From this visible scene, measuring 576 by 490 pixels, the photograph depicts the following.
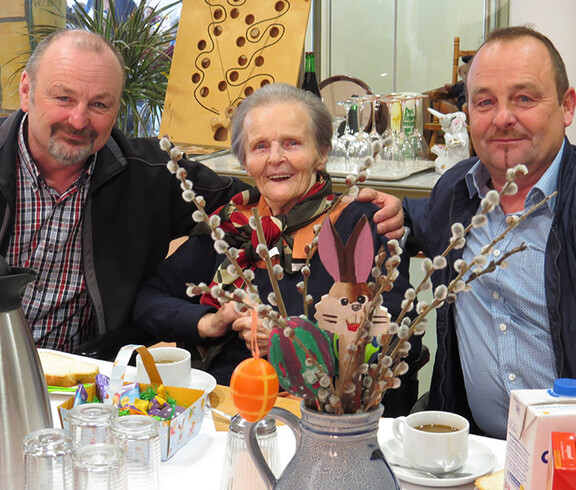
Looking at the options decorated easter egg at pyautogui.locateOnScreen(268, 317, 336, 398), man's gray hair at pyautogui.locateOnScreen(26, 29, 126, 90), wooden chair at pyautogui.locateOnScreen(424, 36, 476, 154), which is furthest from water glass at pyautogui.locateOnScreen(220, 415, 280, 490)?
wooden chair at pyautogui.locateOnScreen(424, 36, 476, 154)

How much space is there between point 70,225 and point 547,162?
131 cm

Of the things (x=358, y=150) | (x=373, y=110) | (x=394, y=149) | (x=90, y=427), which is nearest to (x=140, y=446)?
(x=90, y=427)

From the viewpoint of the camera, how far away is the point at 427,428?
1.17 meters

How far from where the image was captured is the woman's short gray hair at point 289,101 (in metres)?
2.03

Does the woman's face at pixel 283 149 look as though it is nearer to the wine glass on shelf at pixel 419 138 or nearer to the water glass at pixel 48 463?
the wine glass on shelf at pixel 419 138

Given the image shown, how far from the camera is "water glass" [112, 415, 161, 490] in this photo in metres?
0.97

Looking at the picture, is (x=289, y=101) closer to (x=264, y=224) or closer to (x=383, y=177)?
(x=264, y=224)

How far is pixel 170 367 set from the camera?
56.7 inches

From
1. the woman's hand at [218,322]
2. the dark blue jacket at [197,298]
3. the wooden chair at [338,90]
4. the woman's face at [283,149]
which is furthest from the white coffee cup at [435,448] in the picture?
the wooden chair at [338,90]

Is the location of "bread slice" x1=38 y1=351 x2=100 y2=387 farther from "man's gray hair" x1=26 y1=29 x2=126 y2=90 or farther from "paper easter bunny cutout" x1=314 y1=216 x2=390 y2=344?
"man's gray hair" x1=26 y1=29 x2=126 y2=90

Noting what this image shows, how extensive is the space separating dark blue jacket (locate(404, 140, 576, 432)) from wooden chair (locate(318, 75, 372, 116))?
1659 millimetres

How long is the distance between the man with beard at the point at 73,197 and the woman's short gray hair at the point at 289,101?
1.04 ft

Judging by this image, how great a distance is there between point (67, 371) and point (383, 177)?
1473mm

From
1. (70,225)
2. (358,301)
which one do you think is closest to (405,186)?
(70,225)
